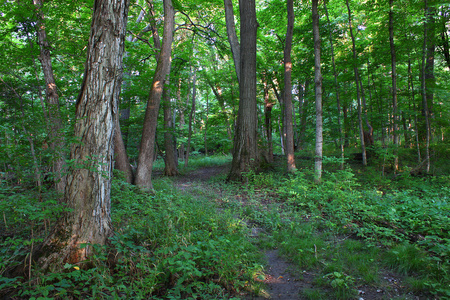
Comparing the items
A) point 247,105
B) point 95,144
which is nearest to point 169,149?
point 247,105

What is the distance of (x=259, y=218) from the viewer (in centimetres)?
481

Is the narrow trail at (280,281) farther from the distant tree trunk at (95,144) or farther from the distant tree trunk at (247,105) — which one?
the distant tree trunk at (247,105)

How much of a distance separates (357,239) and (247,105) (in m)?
5.79

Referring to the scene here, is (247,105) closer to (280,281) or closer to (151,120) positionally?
(151,120)

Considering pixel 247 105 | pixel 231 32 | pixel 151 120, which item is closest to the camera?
pixel 151 120

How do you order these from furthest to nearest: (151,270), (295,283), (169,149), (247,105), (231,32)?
(169,149), (231,32), (247,105), (295,283), (151,270)

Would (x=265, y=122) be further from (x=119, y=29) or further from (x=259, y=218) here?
(x=119, y=29)

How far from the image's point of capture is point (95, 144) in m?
2.90

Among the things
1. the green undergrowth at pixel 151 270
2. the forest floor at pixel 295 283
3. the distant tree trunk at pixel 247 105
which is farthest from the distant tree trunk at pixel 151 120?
the forest floor at pixel 295 283

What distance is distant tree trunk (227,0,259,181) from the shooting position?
8.49m

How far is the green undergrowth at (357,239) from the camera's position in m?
2.64

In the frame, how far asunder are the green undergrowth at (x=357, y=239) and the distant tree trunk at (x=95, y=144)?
8.07 feet

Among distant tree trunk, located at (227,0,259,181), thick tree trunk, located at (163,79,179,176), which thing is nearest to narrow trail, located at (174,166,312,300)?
distant tree trunk, located at (227,0,259,181)

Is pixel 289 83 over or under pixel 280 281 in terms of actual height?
over
